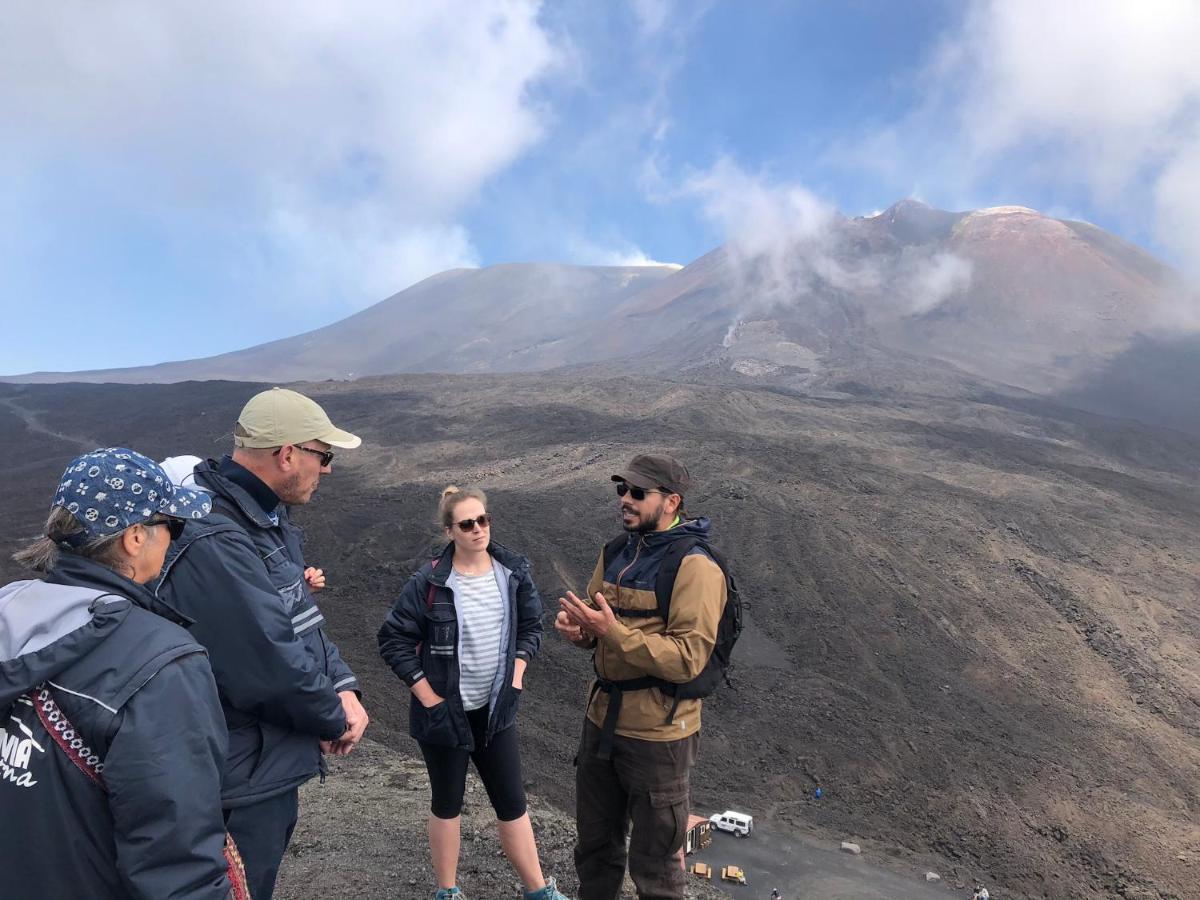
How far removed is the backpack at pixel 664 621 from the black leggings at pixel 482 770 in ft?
1.49

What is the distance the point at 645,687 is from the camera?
2.78m

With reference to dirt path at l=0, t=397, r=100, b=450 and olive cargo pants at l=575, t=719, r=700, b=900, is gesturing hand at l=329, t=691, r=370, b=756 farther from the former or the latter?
dirt path at l=0, t=397, r=100, b=450

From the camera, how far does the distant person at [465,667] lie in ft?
9.60

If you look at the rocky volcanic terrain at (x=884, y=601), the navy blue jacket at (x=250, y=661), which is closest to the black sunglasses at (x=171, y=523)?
the navy blue jacket at (x=250, y=661)

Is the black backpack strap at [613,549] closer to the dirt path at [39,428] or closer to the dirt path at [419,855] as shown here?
the dirt path at [419,855]

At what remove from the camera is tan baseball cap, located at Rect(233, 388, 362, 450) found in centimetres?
233

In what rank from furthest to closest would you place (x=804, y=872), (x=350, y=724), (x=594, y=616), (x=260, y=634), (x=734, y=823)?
(x=734, y=823)
(x=804, y=872)
(x=594, y=616)
(x=350, y=724)
(x=260, y=634)

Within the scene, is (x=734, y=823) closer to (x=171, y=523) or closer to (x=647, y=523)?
(x=647, y=523)

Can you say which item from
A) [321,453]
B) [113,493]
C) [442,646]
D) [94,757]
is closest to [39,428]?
[442,646]

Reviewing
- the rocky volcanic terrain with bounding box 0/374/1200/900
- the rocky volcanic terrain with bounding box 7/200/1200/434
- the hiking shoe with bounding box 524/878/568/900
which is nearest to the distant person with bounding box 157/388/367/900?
the hiking shoe with bounding box 524/878/568/900

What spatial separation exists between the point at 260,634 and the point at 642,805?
1608mm

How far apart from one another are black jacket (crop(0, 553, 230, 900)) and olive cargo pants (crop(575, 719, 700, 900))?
1.67m

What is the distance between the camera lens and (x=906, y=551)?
14.5 metres

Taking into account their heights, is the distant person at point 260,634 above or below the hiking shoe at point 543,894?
above
